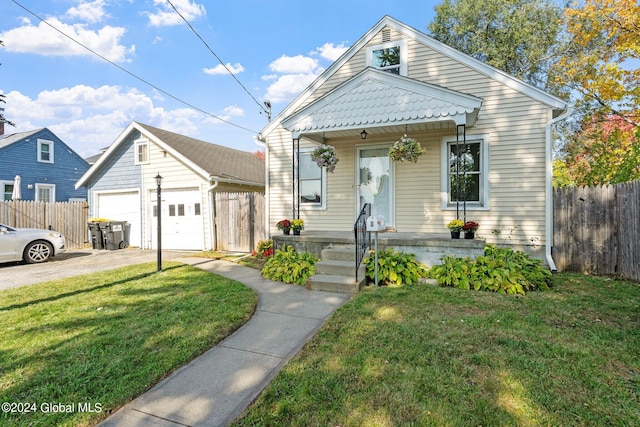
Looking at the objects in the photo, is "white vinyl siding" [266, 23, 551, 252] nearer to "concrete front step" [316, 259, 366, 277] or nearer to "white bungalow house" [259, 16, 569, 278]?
"white bungalow house" [259, 16, 569, 278]

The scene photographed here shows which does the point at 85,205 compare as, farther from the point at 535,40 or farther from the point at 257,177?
the point at 535,40

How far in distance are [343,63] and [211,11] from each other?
4750 mm

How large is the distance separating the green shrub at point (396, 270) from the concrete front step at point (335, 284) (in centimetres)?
35

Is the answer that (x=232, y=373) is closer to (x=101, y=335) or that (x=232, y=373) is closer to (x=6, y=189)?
(x=101, y=335)

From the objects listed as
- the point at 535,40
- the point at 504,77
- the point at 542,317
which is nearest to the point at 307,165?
the point at 504,77

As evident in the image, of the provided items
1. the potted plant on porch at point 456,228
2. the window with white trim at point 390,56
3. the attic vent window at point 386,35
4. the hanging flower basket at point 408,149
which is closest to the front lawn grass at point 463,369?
the potted plant on porch at point 456,228

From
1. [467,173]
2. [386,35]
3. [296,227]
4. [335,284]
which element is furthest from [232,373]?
[386,35]

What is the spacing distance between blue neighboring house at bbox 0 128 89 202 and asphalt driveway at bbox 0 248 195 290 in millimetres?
10021

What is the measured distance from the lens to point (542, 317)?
4.01 metres

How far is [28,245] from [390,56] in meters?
11.0

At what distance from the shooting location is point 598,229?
6.72 metres

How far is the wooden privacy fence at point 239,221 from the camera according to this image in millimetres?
10516

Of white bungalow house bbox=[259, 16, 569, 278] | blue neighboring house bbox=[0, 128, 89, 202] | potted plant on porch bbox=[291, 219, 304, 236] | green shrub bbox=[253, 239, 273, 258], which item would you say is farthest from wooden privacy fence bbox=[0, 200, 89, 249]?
potted plant on porch bbox=[291, 219, 304, 236]

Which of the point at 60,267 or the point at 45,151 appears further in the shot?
the point at 45,151
